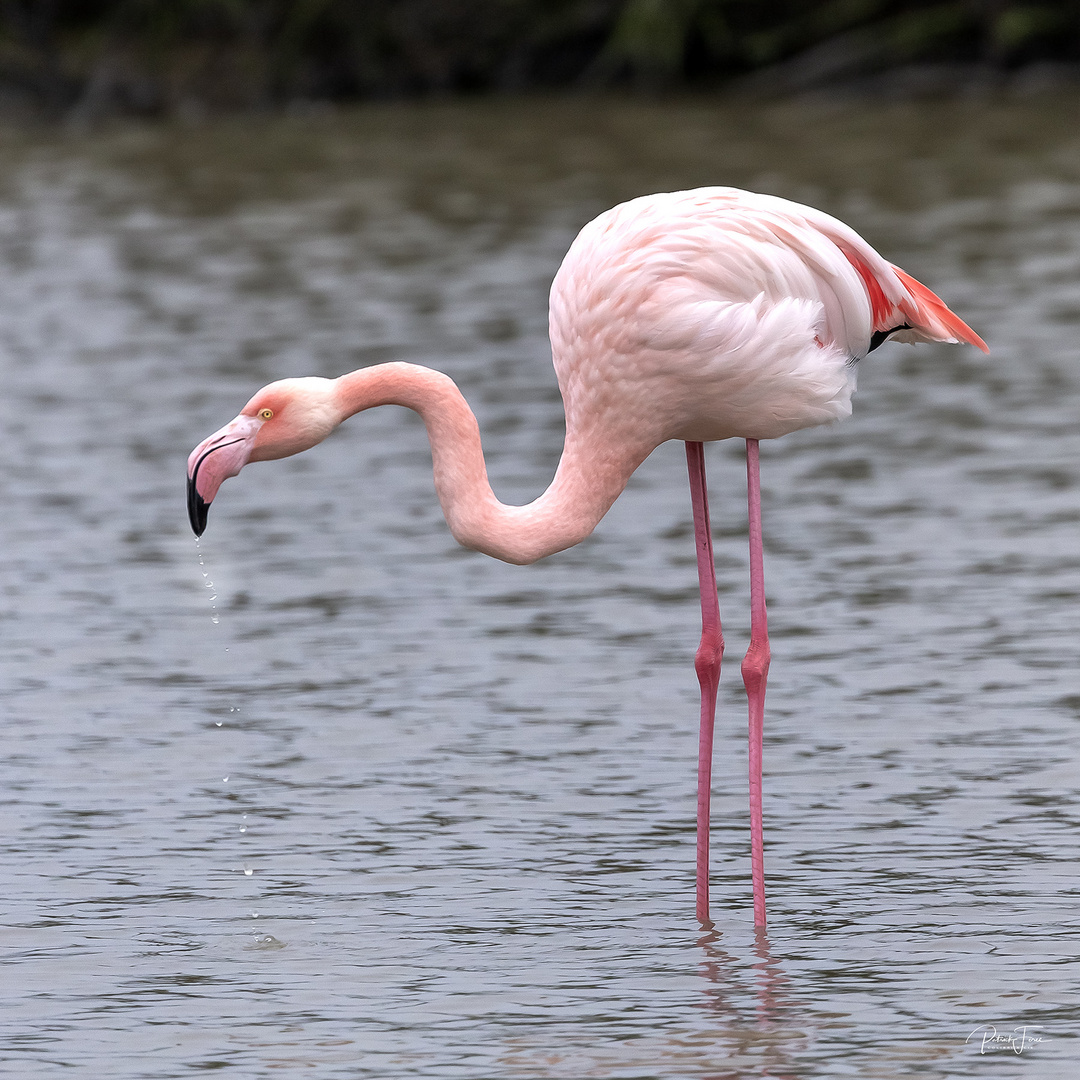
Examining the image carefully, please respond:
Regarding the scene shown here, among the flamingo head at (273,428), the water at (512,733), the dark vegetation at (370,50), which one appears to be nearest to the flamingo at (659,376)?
the flamingo head at (273,428)

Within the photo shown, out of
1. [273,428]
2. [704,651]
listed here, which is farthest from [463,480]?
[704,651]

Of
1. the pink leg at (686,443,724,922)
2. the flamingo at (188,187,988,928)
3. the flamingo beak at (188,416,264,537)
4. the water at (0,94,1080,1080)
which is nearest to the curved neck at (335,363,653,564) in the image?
the flamingo at (188,187,988,928)

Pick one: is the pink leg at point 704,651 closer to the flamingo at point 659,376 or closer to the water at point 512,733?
the flamingo at point 659,376

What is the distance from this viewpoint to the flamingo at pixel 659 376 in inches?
230

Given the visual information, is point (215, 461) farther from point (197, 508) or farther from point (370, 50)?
point (370, 50)

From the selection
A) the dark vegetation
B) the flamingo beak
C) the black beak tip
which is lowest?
the black beak tip

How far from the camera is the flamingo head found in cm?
562

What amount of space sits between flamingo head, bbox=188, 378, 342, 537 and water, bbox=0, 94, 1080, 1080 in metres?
1.31

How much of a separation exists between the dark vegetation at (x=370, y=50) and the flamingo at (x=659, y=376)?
28360 mm

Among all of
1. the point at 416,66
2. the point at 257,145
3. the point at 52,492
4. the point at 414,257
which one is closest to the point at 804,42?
the point at 416,66

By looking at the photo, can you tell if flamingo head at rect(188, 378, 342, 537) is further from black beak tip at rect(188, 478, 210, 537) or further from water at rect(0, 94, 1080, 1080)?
water at rect(0, 94, 1080, 1080)

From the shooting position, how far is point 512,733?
7898 mm

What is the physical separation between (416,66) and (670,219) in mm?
31362

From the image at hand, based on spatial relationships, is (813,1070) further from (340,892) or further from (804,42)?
(804,42)
